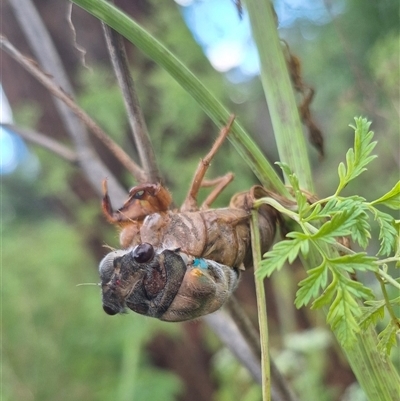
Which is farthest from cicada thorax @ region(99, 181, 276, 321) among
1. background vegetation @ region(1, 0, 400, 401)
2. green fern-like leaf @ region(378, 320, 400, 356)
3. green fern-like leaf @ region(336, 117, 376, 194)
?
background vegetation @ region(1, 0, 400, 401)

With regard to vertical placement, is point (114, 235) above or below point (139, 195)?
above

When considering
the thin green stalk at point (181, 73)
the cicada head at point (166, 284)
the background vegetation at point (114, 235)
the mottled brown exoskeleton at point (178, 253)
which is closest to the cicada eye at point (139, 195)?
the mottled brown exoskeleton at point (178, 253)

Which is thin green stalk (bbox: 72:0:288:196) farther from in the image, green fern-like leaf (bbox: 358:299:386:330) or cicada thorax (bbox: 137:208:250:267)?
green fern-like leaf (bbox: 358:299:386:330)

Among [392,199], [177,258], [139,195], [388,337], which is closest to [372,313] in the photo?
[388,337]

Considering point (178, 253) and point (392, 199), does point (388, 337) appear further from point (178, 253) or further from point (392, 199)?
point (178, 253)

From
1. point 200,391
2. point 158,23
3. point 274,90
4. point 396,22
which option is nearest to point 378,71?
point 396,22

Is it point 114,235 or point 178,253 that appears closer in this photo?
point 178,253

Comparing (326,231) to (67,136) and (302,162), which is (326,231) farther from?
(67,136)
